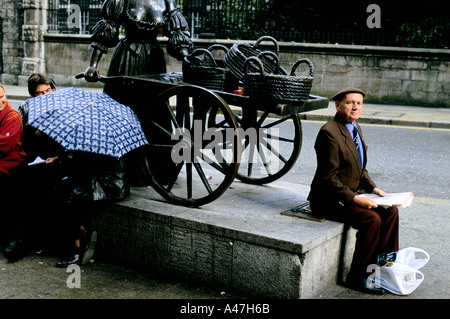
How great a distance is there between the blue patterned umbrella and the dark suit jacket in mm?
1351

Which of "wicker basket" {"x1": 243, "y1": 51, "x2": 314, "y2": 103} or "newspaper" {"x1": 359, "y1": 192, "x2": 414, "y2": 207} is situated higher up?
"wicker basket" {"x1": 243, "y1": 51, "x2": 314, "y2": 103}

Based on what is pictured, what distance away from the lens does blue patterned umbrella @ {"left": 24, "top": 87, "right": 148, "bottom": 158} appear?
4117 millimetres

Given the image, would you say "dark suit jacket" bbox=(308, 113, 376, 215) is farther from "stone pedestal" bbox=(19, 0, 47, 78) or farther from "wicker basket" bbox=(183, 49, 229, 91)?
"stone pedestal" bbox=(19, 0, 47, 78)

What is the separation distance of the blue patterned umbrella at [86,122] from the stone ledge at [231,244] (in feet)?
1.67

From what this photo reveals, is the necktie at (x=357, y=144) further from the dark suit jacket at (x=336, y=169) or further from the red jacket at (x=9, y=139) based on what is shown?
the red jacket at (x=9, y=139)

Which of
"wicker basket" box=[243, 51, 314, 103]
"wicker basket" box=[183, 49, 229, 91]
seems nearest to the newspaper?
"wicker basket" box=[243, 51, 314, 103]

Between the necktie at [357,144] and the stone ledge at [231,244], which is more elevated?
the necktie at [357,144]

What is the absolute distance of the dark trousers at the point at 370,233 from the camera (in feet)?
12.8

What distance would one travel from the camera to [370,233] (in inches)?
154

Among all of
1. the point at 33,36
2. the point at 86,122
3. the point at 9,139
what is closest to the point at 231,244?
the point at 86,122

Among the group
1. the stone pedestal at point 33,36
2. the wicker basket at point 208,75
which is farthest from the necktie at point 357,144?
the stone pedestal at point 33,36

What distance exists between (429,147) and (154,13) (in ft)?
20.7

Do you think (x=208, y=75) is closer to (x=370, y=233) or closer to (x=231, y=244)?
(x=231, y=244)
